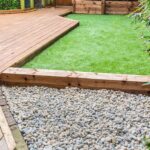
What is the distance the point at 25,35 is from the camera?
6.65 meters

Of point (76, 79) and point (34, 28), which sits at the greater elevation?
point (34, 28)

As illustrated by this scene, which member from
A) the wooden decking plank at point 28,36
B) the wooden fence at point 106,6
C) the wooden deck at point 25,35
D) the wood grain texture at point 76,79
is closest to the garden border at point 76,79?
the wood grain texture at point 76,79

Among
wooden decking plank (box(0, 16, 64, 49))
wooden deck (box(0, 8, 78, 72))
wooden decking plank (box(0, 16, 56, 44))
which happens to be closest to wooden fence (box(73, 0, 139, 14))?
wooden deck (box(0, 8, 78, 72))

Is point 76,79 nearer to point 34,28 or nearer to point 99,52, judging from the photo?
point 99,52

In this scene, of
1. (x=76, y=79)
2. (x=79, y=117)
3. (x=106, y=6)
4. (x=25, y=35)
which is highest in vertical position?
(x=106, y=6)

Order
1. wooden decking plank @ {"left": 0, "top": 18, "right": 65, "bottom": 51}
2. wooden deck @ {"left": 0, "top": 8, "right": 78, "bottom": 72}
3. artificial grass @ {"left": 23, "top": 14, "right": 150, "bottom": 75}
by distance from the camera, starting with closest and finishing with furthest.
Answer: artificial grass @ {"left": 23, "top": 14, "right": 150, "bottom": 75} → wooden deck @ {"left": 0, "top": 8, "right": 78, "bottom": 72} → wooden decking plank @ {"left": 0, "top": 18, "right": 65, "bottom": 51}

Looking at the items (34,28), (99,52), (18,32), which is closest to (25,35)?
(18,32)

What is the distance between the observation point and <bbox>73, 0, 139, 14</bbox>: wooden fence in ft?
34.9

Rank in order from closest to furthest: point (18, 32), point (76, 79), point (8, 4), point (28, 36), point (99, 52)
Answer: point (76, 79) < point (99, 52) < point (28, 36) < point (18, 32) < point (8, 4)

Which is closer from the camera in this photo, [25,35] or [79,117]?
[79,117]

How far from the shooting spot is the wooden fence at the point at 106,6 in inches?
419

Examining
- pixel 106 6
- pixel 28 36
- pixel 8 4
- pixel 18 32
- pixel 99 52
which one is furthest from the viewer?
pixel 8 4

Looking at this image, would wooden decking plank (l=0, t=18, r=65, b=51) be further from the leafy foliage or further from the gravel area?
the leafy foliage

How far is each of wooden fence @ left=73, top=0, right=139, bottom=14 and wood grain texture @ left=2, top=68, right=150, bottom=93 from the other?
6845 millimetres
